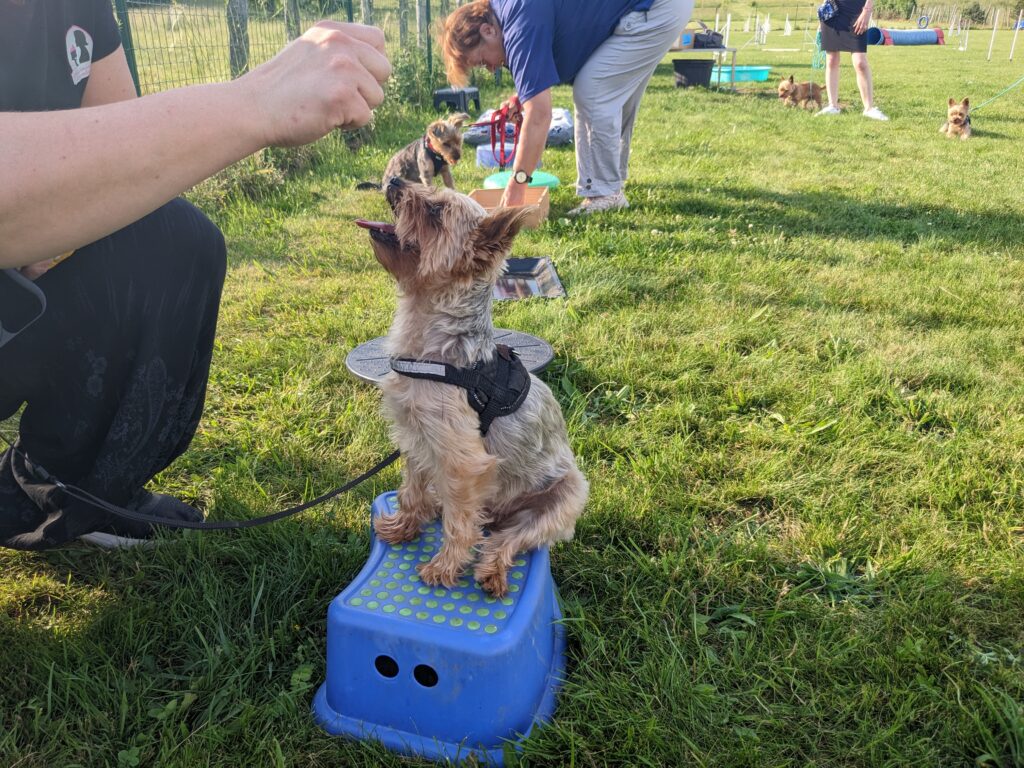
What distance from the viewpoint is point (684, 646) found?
2.44 meters

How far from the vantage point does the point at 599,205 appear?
23.7 ft

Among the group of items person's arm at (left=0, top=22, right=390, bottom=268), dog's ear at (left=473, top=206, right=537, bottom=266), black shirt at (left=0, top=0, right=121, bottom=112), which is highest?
black shirt at (left=0, top=0, right=121, bottom=112)

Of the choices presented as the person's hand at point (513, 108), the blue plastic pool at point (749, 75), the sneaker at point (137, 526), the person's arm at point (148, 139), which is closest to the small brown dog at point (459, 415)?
the person's arm at point (148, 139)

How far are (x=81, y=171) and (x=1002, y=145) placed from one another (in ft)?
44.0

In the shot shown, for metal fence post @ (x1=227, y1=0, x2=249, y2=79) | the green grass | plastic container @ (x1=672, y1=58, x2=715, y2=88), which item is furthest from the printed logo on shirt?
plastic container @ (x1=672, y1=58, x2=715, y2=88)

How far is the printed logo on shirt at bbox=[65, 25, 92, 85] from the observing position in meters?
2.22

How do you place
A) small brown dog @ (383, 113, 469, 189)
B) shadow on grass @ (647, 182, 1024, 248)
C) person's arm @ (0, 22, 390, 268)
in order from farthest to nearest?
small brown dog @ (383, 113, 469, 189) < shadow on grass @ (647, 182, 1024, 248) < person's arm @ (0, 22, 390, 268)

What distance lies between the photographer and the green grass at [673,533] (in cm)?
215

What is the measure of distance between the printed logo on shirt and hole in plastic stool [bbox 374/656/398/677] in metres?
2.08

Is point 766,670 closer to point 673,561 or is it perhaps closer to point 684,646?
point 684,646

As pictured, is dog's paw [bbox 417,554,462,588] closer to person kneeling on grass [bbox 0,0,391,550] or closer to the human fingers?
person kneeling on grass [bbox 0,0,391,550]

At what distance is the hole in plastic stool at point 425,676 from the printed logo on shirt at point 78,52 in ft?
7.10

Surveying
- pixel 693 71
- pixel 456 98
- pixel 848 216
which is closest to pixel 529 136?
pixel 848 216

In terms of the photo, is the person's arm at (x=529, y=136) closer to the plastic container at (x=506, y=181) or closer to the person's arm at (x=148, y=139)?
the plastic container at (x=506, y=181)
